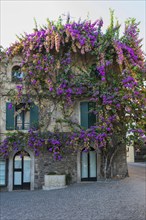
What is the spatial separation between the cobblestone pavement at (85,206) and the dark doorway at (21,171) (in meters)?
3.76

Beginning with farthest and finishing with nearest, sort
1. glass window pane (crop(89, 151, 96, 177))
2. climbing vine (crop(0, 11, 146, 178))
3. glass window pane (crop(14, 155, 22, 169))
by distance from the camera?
glass window pane (crop(89, 151, 96, 177)) < glass window pane (crop(14, 155, 22, 169)) < climbing vine (crop(0, 11, 146, 178))

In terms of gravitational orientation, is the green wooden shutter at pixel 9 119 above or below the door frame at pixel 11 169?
above

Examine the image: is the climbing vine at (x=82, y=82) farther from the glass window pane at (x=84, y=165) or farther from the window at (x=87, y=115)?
the glass window pane at (x=84, y=165)

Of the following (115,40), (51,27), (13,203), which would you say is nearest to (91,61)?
(115,40)

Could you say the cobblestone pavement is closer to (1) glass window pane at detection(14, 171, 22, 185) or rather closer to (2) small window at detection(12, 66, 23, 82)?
(1) glass window pane at detection(14, 171, 22, 185)

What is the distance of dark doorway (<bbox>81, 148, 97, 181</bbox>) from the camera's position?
14148mm

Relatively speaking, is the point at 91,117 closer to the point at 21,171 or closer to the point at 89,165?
the point at 89,165

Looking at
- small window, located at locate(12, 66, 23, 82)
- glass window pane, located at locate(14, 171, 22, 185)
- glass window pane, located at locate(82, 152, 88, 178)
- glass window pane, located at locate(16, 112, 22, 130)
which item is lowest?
glass window pane, located at locate(14, 171, 22, 185)

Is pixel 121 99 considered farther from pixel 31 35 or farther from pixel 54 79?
pixel 31 35

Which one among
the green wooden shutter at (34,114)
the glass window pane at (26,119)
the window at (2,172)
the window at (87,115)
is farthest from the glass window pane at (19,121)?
the window at (87,115)

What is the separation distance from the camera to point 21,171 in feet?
45.6

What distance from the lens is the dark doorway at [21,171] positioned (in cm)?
1384

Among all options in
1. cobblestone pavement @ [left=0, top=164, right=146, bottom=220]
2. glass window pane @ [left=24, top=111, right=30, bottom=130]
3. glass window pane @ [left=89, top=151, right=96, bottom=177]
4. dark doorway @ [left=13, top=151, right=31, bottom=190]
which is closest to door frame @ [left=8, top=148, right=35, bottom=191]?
dark doorway @ [left=13, top=151, right=31, bottom=190]

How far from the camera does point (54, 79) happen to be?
1392 cm
